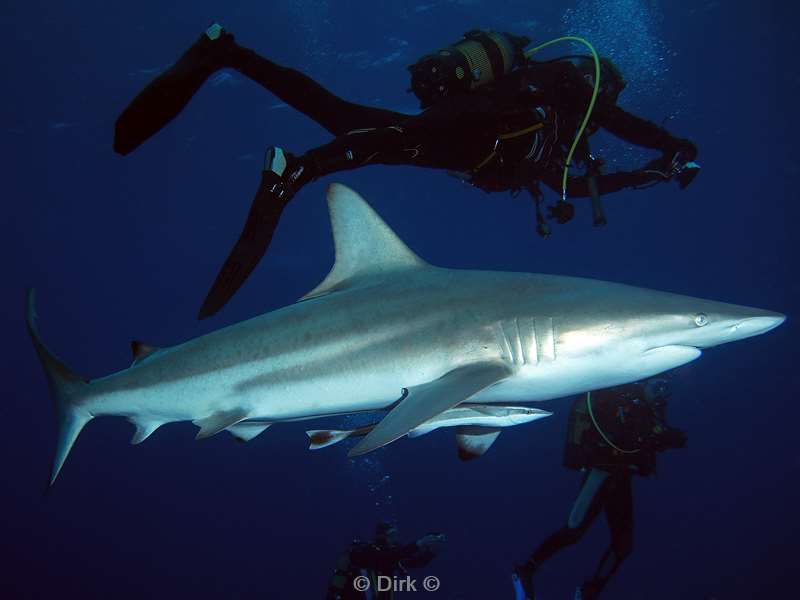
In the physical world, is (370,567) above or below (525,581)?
above

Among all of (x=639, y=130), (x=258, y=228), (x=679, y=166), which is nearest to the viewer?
(x=258, y=228)

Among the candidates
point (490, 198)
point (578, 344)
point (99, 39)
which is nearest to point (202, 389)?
point (578, 344)

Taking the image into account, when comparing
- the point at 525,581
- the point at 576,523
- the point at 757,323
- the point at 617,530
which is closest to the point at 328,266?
the point at 525,581

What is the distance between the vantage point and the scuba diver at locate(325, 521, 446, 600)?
747 cm

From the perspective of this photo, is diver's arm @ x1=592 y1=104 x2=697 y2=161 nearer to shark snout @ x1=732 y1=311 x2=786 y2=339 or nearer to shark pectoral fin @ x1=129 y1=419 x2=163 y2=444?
shark snout @ x1=732 y1=311 x2=786 y2=339

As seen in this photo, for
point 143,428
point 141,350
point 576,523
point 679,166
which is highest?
point 679,166

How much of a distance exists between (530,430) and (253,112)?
2865 cm

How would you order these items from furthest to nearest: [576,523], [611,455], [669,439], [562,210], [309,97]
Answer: [576,523]
[611,455]
[669,439]
[562,210]
[309,97]

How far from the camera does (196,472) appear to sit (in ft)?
127

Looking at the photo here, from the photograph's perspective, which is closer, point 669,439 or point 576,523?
point 669,439

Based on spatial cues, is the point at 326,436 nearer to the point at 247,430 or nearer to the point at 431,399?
the point at 247,430

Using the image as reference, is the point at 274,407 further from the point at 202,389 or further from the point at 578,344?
the point at 578,344

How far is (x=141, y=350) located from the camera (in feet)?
14.3

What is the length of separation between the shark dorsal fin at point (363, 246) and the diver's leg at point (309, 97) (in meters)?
0.88
